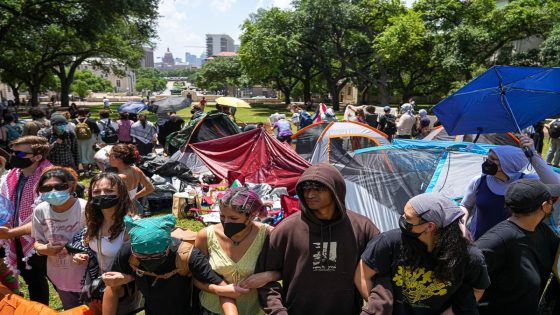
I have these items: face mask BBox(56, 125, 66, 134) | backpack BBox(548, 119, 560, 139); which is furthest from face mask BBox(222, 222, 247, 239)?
backpack BBox(548, 119, 560, 139)

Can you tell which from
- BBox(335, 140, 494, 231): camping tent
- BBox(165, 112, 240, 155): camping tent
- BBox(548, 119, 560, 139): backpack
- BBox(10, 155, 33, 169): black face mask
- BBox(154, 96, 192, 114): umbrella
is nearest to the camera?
BBox(10, 155, 33, 169): black face mask

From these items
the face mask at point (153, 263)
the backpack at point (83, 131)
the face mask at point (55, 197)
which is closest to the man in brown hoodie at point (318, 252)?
the face mask at point (153, 263)

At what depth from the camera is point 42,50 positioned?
2873 centimetres

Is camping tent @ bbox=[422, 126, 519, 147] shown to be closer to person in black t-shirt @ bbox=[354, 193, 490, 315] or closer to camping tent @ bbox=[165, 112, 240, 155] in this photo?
camping tent @ bbox=[165, 112, 240, 155]

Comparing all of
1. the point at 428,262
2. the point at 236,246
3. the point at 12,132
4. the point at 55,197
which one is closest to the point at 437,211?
the point at 428,262

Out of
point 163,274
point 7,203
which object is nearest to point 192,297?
point 163,274

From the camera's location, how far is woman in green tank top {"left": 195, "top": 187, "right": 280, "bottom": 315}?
7.56 feet

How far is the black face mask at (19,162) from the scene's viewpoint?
331 cm

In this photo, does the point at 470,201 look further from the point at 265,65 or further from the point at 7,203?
the point at 265,65

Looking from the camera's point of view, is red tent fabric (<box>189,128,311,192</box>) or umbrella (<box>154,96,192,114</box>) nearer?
red tent fabric (<box>189,128,311,192</box>)

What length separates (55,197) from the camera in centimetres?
277

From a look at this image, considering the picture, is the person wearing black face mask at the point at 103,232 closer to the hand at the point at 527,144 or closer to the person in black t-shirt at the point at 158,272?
the person in black t-shirt at the point at 158,272

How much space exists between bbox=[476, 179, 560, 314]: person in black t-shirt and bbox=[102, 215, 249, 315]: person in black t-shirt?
154 cm

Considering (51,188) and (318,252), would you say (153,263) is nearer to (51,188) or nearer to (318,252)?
(318,252)
